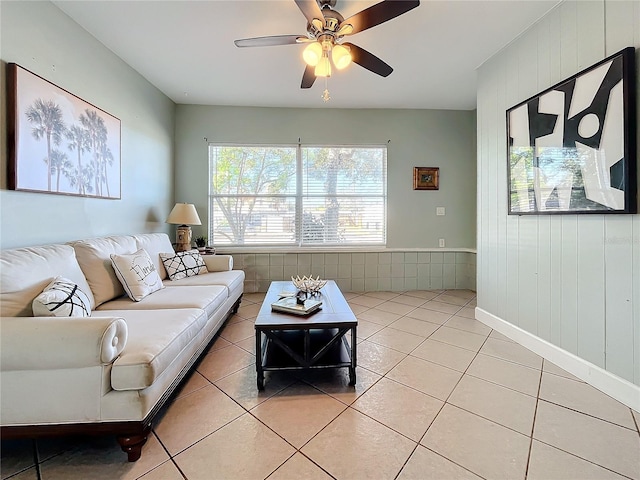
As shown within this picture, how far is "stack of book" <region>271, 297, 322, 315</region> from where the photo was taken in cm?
183

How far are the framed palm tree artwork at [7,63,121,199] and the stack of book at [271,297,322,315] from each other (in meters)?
1.77

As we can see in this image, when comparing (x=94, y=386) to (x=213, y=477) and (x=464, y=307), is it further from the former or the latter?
(x=464, y=307)

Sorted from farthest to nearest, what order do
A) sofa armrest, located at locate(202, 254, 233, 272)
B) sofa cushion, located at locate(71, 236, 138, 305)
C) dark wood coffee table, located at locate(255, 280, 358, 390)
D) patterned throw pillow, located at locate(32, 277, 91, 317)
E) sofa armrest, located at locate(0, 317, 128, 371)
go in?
sofa armrest, located at locate(202, 254, 233, 272) < sofa cushion, located at locate(71, 236, 138, 305) < dark wood coffee table, located at locate(255, 280, 358, 390) < patterned throw pillow, located at locate(32, 277, 91, 317) < sofa armrest, located at locate(0, 317, 128, 371)

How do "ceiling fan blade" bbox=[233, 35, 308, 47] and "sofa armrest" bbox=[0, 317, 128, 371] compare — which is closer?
"sofa armrest" bbox=[0, 317, 128, 371]

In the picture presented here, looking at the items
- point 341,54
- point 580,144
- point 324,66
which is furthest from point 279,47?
point 580,144

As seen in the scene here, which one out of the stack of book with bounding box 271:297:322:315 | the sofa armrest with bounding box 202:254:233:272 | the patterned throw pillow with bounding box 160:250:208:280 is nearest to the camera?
the stack of book with bounding box 271:297:322:315

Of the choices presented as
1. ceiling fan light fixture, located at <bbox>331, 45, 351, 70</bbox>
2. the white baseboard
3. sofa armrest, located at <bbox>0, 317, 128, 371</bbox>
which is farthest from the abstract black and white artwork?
sofa armrest, located at <bbox>0, 317, 128, 371</bbox>

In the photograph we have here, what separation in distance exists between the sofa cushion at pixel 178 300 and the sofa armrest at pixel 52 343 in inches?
31.2

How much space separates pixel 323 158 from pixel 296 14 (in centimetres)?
201

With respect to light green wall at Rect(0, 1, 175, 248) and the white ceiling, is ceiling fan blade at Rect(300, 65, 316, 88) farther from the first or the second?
light green wall at Rect(0, 1, 175, 248)

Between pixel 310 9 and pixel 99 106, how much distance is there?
2.04m

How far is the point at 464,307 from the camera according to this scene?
3359 millimetres

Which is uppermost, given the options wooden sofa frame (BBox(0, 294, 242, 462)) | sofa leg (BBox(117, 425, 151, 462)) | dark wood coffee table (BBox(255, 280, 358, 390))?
dark wood coffee table (BBox(255, 280, 358, 390))

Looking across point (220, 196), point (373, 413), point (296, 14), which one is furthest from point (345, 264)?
point (296, 14)
